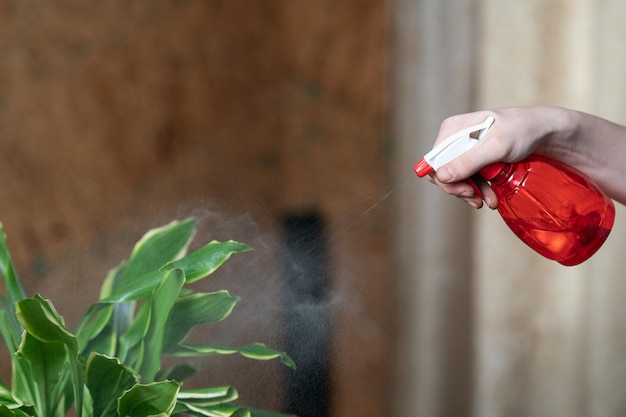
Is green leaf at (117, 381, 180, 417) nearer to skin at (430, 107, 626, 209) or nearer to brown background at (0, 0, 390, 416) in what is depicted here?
skin at (430, 107, 626, 209)

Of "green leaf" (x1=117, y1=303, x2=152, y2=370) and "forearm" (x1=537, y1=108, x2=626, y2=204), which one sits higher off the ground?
"forearm" (x1=537, y1=108, x2=626, y2=204)

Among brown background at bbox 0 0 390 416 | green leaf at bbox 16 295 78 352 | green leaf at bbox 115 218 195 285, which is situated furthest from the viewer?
brown background at bbox 0 0 390 416

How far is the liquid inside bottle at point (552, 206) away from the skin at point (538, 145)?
18 millimetres

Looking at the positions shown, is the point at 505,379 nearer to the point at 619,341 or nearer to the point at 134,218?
the point at 619,341

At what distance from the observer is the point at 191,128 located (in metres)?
2.05

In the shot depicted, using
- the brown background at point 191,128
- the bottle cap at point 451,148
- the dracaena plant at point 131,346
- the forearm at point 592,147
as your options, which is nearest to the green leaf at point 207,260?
the dracaena plant at point 131,346

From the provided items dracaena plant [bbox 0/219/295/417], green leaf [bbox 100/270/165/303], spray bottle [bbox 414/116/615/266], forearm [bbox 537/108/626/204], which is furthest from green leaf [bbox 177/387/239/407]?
forearm [bbox 537/108/626/204]

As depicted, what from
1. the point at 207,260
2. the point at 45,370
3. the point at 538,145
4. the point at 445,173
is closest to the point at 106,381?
the point at 45,370

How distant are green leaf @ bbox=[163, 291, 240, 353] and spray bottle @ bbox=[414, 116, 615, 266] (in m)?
0.26

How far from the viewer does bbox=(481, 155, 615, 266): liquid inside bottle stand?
791 millimetres

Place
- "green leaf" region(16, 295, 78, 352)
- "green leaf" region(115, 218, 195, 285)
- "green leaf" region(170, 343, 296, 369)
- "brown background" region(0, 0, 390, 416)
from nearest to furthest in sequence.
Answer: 1. "green leaf" region(16, 295, 78, 352)
2. "green leaf" region(170, 343, 296, 369)
3. "green leaf" region(115, 218, 195, 285)
4. "brown background" region(0, 0, 390, 416)

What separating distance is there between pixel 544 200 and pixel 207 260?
0.36 metres

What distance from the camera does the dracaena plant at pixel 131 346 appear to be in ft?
2.51

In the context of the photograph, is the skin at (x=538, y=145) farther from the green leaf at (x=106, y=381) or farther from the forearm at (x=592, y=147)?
the green leaf at (x=106, y=381)
